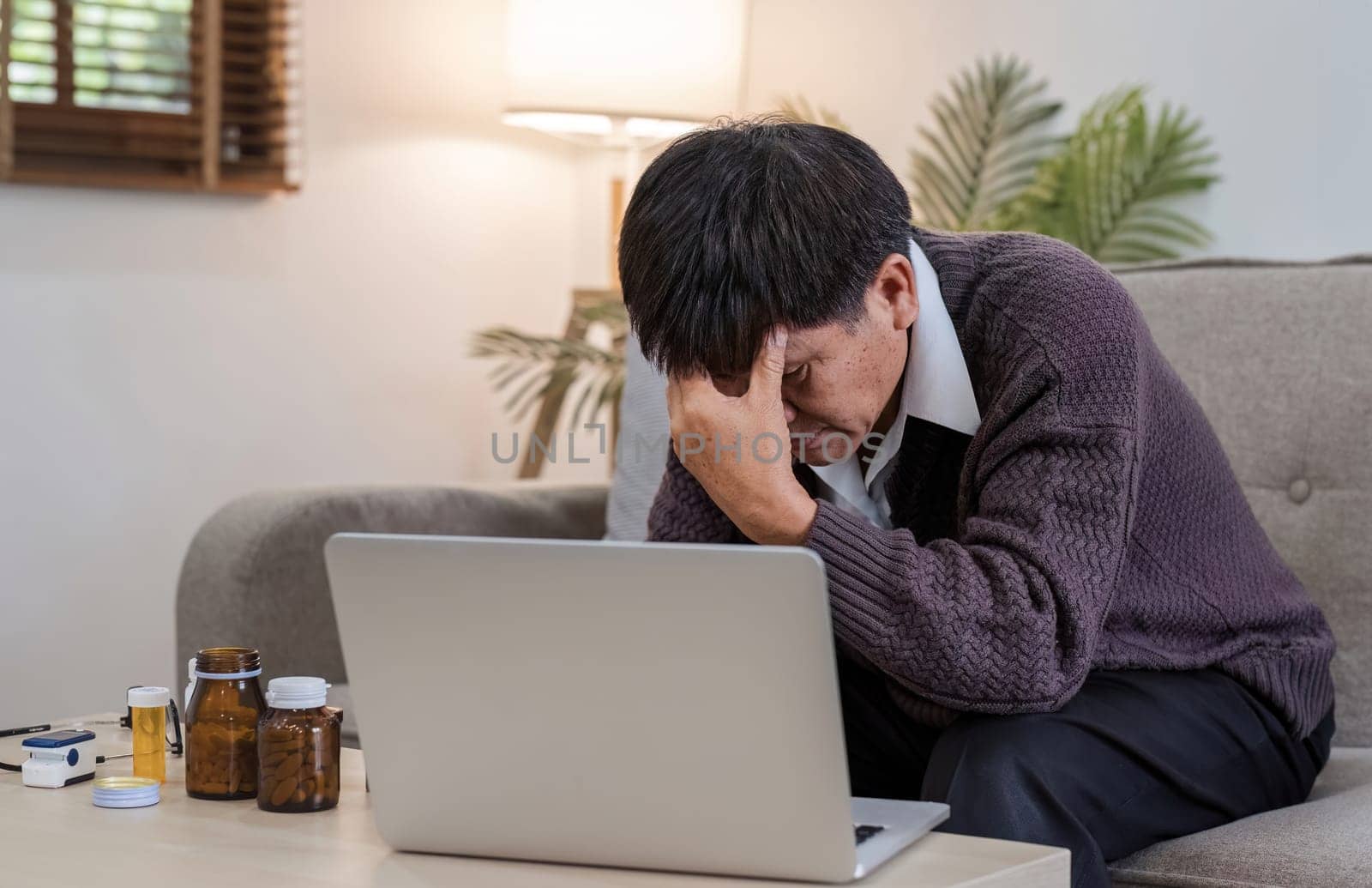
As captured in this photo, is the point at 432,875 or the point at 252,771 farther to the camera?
the point at 252,771

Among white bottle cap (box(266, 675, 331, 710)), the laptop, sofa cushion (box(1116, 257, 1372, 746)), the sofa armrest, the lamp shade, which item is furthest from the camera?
the lamp shade

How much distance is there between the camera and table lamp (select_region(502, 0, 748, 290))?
8.25 feet

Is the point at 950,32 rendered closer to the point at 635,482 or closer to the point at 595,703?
the point at 635,482

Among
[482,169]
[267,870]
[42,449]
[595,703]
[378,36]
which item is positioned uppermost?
[378,36]

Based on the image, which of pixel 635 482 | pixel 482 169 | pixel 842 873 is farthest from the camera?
pixel 482 169

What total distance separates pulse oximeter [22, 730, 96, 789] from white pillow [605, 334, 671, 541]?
0.84 metres

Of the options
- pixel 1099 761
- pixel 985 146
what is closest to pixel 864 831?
pixel 1099 761

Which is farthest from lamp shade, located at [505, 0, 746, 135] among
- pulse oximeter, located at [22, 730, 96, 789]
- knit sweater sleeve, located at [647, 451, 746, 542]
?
pulse oximeter, located at [22, 730, 96, 789]

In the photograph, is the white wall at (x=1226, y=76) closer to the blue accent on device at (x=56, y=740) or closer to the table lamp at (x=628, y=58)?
the table lamp at (x=628, y=58)

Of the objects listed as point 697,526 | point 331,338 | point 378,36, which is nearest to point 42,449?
point 331,338

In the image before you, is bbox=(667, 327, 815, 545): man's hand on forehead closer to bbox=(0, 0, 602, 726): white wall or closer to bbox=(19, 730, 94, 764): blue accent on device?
bbox=(19, 730, 94, 764): blue accent on device

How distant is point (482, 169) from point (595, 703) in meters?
2.41

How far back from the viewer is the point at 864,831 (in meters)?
0.82

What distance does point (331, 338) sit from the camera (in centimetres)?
281
